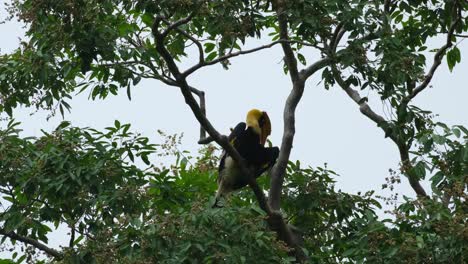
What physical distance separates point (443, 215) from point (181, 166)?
114 inches

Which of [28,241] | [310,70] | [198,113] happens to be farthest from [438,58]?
[28,241]

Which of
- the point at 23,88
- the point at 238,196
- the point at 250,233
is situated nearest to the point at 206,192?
the point at 238,196

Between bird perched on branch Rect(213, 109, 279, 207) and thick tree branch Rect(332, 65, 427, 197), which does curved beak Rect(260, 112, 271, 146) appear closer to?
bird perched on branch Rect(213, 109, 279, 207)

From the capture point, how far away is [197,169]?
9297 mm

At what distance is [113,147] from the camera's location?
317 inches

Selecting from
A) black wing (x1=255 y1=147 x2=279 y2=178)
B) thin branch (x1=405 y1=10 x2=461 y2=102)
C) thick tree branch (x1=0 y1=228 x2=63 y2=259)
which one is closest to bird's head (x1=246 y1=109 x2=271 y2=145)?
black wing (x1=255 y1=147 x2=279 y2=178)

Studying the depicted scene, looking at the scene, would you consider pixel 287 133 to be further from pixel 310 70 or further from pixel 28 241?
pixel 28 241

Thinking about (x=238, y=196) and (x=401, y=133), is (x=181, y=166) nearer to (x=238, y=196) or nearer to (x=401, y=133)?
(x=238, y=196)

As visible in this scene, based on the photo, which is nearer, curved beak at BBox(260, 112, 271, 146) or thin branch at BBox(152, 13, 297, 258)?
thin branch at BBox(152, 13, 297, 258)

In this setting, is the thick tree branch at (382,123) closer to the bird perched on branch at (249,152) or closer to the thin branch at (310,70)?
the thin branch at (310,70)

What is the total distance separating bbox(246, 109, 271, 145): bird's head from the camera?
930 centimetres

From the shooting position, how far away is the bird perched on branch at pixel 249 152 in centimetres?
870

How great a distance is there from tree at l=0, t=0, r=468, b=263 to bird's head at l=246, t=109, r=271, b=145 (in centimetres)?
64

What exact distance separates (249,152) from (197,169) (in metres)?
0.58
